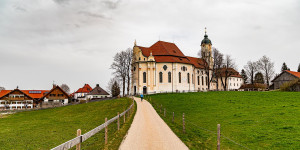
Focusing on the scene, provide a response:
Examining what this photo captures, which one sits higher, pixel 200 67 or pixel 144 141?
pixel 200 67

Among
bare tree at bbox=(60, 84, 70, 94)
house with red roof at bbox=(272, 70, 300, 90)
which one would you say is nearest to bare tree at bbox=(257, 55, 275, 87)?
house with red roof at bbox=(272, 70, 300, 90)

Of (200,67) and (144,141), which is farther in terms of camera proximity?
(200,67)

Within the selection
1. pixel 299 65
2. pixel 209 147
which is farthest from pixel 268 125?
pixel 299 65

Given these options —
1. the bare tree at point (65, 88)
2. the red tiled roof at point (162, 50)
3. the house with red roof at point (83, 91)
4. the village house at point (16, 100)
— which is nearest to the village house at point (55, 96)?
the village house at point (16, 100)

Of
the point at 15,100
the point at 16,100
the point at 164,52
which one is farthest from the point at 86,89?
the point at 164,52

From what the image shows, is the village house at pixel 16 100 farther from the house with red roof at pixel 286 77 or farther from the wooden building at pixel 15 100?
the house with red roof at pixel 286 77

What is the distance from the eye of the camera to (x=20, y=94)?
64.2 m

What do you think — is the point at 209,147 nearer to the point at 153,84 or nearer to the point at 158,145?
the point at 158,145

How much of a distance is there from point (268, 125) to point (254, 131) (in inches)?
79.9

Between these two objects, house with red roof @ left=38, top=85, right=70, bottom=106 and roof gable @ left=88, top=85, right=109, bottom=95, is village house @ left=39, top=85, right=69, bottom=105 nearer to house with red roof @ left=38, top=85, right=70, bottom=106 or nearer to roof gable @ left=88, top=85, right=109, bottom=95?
house with red roof @ left=38, top=85, right=70, bottom=106

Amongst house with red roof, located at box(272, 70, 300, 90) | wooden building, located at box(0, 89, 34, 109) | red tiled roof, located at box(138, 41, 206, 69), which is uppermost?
red tiled roof, located at box(138, 41, 206, 69)

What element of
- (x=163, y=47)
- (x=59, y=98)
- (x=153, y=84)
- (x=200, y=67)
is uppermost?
(x=163, y=47)

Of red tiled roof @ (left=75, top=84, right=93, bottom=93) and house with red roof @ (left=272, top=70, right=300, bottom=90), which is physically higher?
house with red roof @ (left=272, top=70, right=300, bottom=90)

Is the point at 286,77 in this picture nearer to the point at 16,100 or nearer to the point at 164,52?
the point at 164,52
